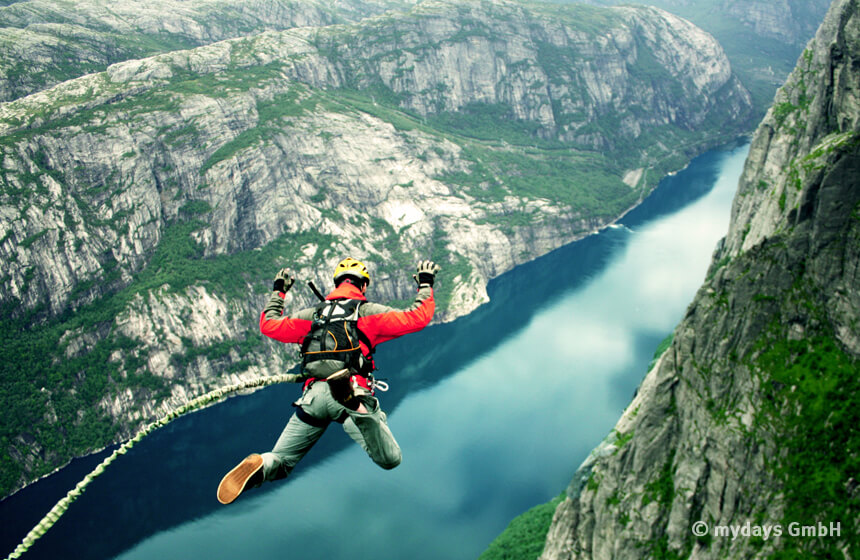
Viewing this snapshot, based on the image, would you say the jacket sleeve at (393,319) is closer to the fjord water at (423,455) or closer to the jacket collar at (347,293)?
the jacket collar at (347,293)

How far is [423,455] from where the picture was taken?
8469 centimetres

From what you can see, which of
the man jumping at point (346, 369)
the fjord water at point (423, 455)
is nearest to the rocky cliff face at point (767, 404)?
the fjord water at point (423, 455)

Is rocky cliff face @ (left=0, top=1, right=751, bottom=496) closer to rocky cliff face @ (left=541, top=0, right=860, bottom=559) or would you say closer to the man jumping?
rocky cliff face @ (left=541, top=0, right=860, bottom=559)

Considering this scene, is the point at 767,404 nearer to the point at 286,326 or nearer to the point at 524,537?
the point at 524,537

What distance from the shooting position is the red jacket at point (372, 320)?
10297mm

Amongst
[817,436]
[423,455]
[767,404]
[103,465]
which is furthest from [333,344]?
[423,455]

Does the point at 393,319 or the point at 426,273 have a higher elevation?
the point at 426,273

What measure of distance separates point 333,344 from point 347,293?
98 centimetres

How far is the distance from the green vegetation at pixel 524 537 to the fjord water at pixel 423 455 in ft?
10.1

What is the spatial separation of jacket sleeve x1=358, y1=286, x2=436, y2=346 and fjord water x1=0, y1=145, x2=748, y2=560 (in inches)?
2474

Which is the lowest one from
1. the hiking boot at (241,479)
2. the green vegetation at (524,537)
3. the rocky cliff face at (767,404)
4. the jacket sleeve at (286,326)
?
the green vegetation at (524,537)

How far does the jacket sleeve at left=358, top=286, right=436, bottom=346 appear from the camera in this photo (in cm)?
1027

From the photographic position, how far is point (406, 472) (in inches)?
3204

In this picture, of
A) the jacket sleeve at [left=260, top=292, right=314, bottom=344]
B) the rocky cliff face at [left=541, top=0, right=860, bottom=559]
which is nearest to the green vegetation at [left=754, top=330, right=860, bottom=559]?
the rocky cliff face at [left=541, top=0, right=860, bottom=559]
